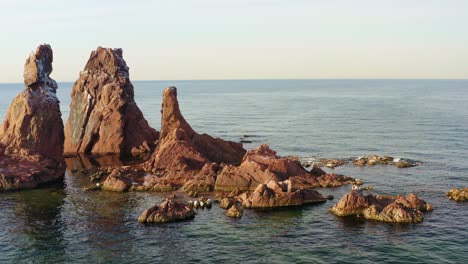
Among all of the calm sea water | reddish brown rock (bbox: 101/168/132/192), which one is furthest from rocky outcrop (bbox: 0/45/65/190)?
reddish brown rock (bbox: 101/168/132/192)

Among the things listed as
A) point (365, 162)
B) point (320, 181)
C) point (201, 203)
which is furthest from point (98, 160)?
point (365, 162)

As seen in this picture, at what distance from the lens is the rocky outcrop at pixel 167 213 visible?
58.1 meters

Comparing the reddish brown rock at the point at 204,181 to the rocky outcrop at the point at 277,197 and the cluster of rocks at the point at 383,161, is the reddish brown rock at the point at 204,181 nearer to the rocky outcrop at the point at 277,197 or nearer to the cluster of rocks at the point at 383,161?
the rocky outcrop at the point at 277,197

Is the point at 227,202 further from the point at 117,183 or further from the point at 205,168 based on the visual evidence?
the point at 117,183

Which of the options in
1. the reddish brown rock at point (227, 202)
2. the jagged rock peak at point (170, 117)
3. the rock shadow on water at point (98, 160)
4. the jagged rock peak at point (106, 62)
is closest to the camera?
the reddish brown rock at point (227, 202)

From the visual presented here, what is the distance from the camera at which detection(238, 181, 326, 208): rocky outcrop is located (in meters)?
64.2

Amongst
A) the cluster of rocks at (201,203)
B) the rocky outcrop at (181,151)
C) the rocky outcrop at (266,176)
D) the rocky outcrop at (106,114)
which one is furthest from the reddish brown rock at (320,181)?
the rocky outcrop at (106,114)

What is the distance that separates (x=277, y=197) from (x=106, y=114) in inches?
2364

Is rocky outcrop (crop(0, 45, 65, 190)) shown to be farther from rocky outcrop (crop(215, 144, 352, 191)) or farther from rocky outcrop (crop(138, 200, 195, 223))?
rocky outcrop (crop(215, 144, 352, 191))

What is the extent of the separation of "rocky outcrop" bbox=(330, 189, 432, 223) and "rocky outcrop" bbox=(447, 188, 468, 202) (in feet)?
23.4

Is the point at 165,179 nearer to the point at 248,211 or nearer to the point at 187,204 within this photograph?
the point at 187,204

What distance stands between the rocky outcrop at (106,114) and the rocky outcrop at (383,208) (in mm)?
60626

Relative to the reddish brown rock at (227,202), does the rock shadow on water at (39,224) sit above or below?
below

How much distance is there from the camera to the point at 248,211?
205 feet
